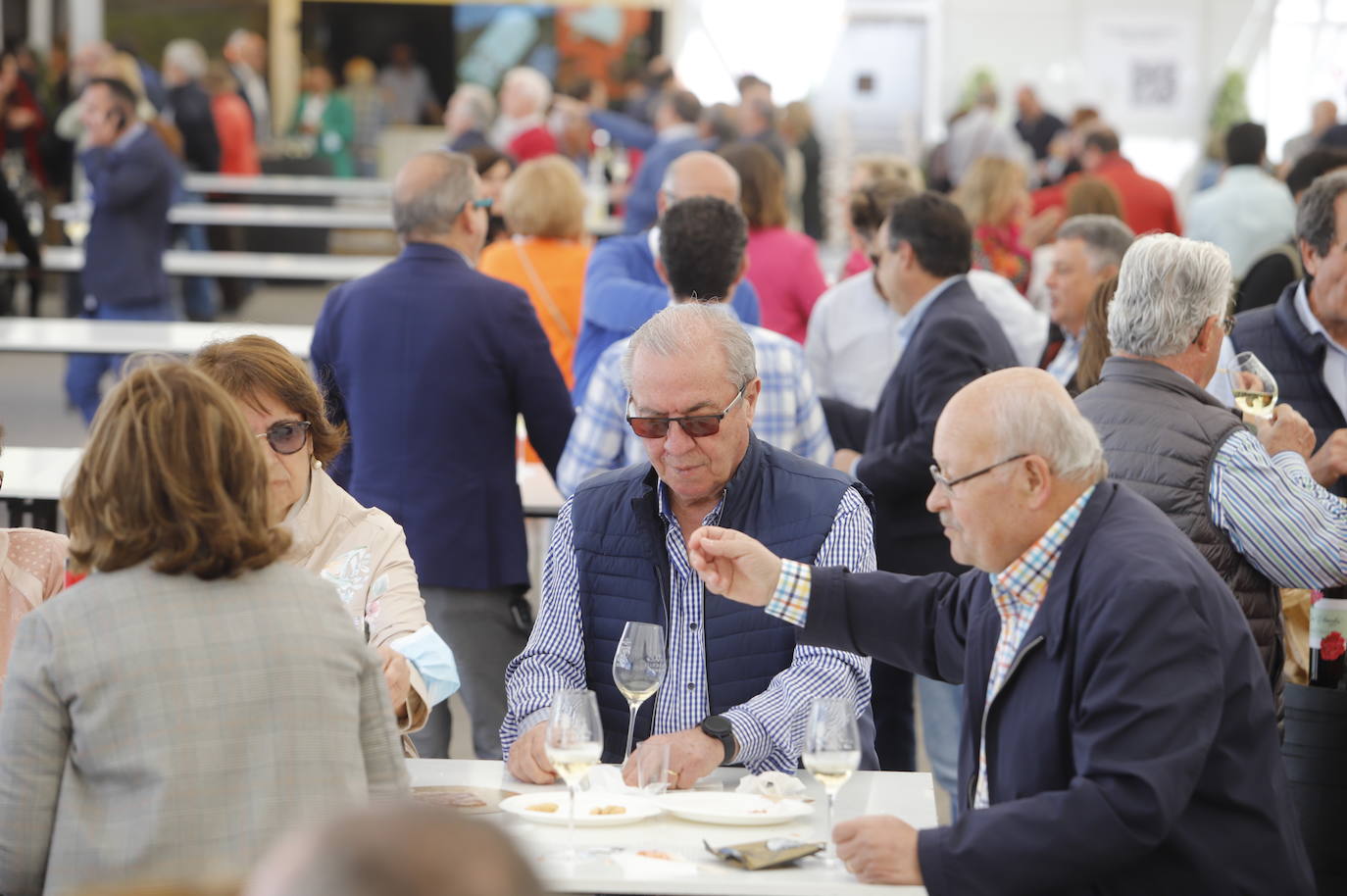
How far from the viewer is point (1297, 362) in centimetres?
387

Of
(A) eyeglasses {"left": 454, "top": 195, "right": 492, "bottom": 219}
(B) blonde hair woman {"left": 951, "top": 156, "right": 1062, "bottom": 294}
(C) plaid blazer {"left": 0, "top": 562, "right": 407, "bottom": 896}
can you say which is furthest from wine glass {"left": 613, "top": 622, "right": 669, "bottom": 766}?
(B) blonde hair woman {"left": 951, "top": 156, "right": 1062, "bottom": 294}

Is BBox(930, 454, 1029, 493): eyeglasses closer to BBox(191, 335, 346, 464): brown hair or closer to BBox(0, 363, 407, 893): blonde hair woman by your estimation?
BBox(0, 363, 407, 893): blonde hair woman

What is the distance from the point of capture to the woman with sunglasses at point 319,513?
2736 mm

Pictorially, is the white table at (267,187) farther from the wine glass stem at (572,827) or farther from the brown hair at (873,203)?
the wine glass stem at (572,827)

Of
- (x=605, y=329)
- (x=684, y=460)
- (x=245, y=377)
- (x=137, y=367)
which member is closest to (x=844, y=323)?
(x=605, y=329)

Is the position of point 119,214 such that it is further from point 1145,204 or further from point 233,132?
point 233,132

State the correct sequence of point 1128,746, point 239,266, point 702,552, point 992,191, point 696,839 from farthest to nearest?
1. point 239,266
2. point 992,191
3. point 702,552
4. point 696,839
5. point 1128,746

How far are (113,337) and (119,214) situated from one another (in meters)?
1.58

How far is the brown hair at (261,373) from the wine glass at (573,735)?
30.3 inches

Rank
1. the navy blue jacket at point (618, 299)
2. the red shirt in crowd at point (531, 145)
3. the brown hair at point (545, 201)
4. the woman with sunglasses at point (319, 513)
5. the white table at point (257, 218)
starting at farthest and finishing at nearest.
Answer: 1. the white table at point (257, 218)
2. the red shirt in crowd at point (531, 145)
3. the brown hair at point (545, 201)
4. the navy blue jacket at point (618, 299)
5. the woman with sunglasses at point (319, 513)

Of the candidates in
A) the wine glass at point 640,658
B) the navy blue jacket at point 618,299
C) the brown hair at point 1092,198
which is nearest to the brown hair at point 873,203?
the navy blue jacket at point 618,299

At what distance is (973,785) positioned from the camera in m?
2.43

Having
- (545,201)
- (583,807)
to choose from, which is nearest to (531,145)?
(545,201)

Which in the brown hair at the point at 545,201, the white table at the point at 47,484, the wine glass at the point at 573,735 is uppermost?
the brown hair at the point at 545,201
